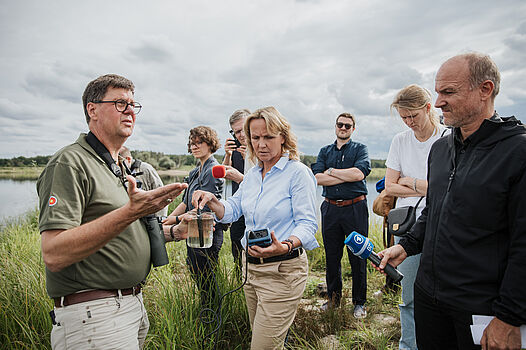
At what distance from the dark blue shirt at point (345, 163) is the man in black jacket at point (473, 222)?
2.47 m

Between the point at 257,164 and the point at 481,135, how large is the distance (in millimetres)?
1610

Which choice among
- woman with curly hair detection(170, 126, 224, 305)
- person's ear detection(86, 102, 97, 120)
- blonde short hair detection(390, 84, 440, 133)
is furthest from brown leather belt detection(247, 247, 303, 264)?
blonde short hair detection(390, 84, 440, 133)

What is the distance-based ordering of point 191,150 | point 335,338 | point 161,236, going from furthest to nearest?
point 191,150, point 335,338, point 161,236

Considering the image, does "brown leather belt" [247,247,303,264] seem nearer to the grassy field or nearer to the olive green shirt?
the olive green shirt

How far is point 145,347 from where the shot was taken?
2926 millimetres

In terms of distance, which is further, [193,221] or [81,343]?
[193,221]

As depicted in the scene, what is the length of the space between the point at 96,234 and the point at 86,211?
0.80 feet

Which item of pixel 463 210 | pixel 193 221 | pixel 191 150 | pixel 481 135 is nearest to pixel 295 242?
pixel 193 221

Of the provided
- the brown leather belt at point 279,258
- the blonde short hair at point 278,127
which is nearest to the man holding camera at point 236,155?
the blonde short hair at point 278,127

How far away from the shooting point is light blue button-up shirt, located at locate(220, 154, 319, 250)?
2.52 m

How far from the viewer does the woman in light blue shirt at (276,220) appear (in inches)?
95.3

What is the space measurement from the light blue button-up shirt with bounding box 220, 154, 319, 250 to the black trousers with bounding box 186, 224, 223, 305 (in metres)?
0.97

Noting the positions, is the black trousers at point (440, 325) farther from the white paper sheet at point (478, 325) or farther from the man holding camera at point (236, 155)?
the man holding camera at point (236, 155)

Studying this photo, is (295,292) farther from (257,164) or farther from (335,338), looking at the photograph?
(335,338)
